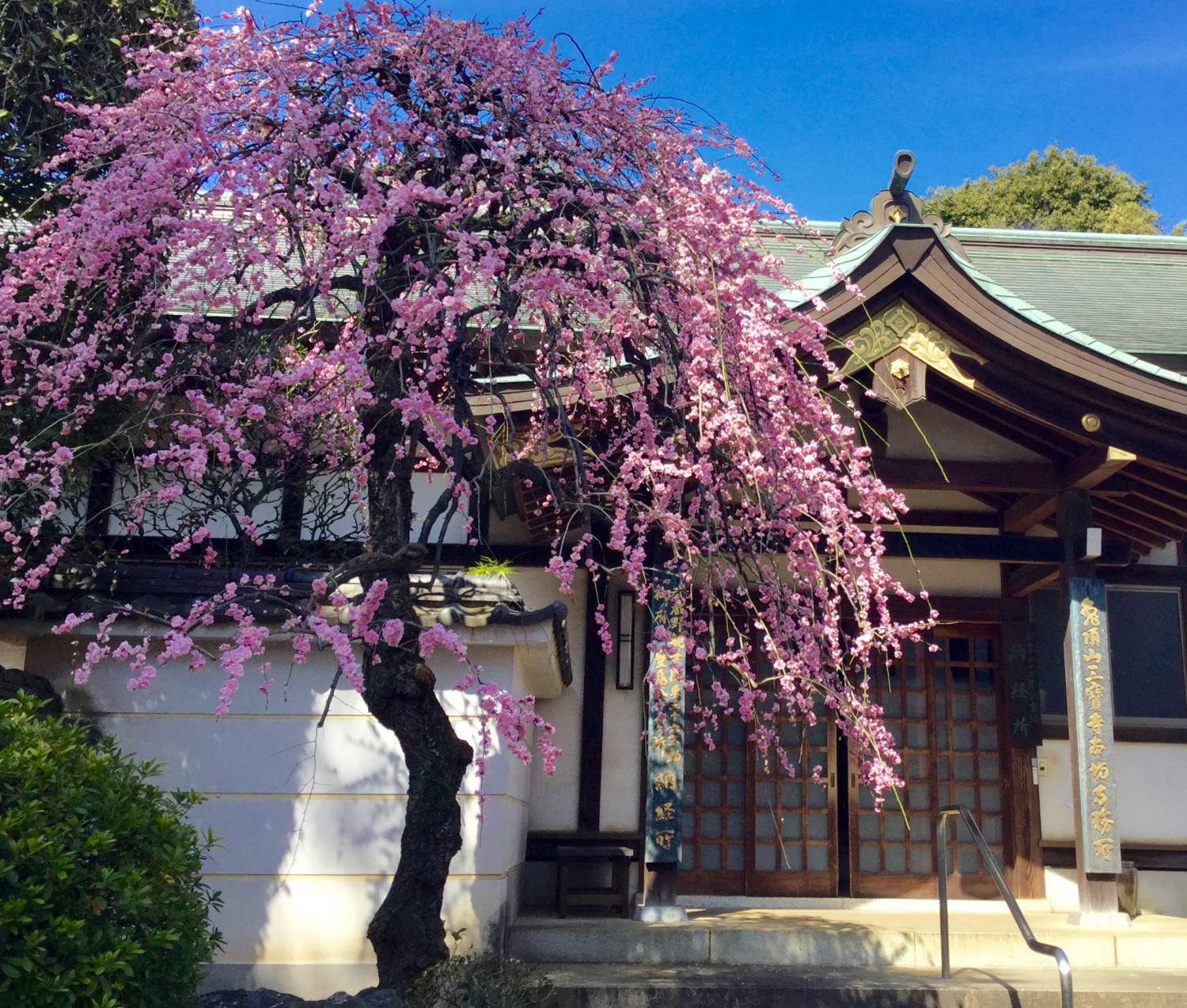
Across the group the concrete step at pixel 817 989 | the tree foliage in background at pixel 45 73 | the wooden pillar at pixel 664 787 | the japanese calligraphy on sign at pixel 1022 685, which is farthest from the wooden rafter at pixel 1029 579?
the tree foliage in background at pixel 45 73

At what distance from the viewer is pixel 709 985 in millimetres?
5855

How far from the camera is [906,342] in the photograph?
739 cm

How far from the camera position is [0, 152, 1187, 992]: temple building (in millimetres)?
6090

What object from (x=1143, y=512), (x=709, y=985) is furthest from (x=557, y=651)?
(x=1143, y=512)

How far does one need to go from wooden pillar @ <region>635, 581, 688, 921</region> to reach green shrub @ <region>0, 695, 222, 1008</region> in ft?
11.1

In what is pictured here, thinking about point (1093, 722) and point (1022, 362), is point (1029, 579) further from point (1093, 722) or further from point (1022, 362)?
point (1022, 362)

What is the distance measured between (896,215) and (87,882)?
6.29 m

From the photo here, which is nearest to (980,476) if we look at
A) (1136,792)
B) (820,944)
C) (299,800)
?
(1136,792)

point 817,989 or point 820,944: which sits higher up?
point 820,944

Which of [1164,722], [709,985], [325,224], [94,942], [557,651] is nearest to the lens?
[94,942]

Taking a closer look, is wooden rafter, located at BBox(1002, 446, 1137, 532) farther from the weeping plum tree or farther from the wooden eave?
the weeping plum tree

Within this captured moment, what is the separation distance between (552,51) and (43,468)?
292cm

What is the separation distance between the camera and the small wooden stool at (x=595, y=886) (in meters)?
7.84

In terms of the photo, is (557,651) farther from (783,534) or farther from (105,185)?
(105,185)
